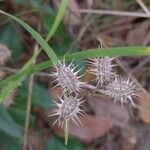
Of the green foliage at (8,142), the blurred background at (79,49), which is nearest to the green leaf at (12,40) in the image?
the blurred background at (79,49)

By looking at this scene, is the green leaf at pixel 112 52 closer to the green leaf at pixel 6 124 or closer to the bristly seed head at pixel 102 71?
the bristly seed head at pixel 102 71

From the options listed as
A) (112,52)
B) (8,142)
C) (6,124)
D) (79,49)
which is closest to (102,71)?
(112,52)

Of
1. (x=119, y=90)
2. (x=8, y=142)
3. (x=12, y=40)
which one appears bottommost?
(x=8, y=142)

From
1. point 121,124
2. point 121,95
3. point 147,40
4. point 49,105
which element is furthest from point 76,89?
point 147,40

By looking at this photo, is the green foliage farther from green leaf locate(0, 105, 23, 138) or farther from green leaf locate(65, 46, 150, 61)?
green leaf locate(65, 46, 150, 61)

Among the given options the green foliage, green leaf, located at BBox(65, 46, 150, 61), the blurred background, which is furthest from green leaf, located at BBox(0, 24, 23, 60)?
green leaf, located at BBox(65, 46, 150, 61)

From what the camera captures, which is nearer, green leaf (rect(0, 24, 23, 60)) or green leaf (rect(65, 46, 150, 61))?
green leaf (rect(65, 46, 150, 61))

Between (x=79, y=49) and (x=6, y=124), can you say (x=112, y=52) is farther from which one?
(x=79, y=49)

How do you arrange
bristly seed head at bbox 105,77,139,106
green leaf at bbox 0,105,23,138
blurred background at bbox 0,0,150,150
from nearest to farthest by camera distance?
1. bristly seed head at bbox 105,77,139,106
2. green leaf at bbox 0,105,23,138
3. blurred background at bbox 0,0,150,150
